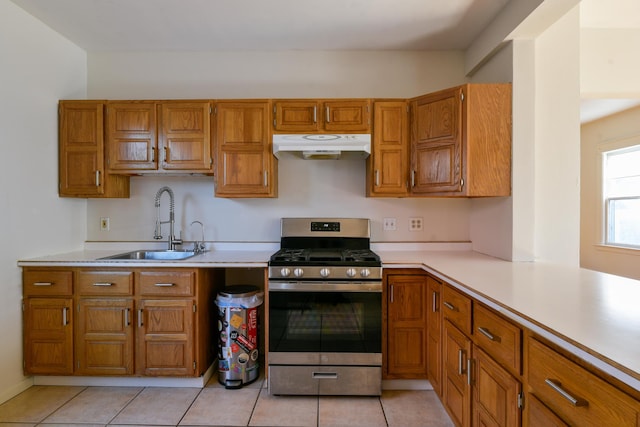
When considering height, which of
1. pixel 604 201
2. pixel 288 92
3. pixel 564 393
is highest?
pixel 288 92

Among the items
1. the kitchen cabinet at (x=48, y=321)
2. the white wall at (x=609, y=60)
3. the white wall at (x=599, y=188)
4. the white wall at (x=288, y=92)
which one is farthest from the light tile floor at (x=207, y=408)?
the white wall at (x=599, y=188)

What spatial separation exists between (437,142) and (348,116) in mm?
682

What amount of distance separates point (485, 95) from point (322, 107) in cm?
113

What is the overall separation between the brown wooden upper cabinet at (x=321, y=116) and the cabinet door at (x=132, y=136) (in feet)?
3.16

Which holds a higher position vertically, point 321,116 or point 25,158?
point 321,116

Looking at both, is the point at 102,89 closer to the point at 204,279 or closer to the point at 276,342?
the point at 204,279

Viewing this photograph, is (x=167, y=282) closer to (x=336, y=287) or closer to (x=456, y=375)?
(x=336, y=287)

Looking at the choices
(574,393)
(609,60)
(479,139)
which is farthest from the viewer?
(609,60)

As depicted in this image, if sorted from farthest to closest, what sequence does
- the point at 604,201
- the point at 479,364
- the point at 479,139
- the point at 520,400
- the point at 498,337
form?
the point at 604,201 → the point at 479,139 → the point at 479,364 → the point at 498,337 → the point at 520,400

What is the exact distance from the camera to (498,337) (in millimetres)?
1273

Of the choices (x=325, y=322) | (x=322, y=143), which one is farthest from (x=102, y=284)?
(x=322, y=143)

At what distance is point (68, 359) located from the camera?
83.9 inches

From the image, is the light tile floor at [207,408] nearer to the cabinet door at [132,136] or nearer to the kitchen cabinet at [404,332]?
the kitchen cabinet at [404,332]

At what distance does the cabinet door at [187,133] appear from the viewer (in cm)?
237
